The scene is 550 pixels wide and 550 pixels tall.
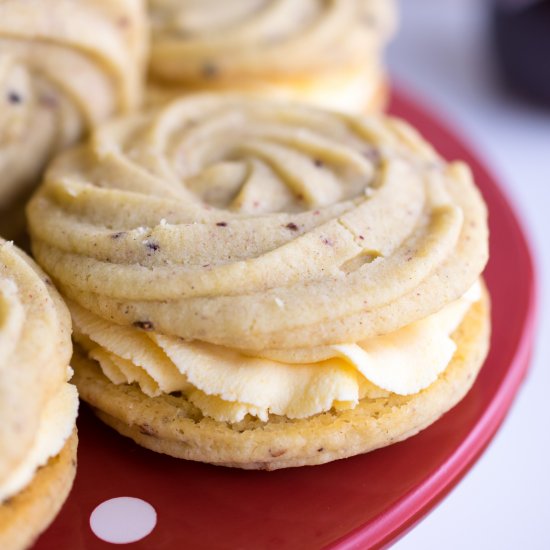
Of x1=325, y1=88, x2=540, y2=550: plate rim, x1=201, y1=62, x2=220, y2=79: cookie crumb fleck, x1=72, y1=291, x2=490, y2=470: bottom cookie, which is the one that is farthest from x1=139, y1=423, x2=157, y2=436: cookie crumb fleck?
x1=201, y1=62, x2=220, y2=79: cookie crumb fleck

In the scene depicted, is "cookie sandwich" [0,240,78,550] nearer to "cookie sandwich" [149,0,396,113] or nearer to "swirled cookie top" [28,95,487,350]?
"swirled cookie top" [28,95,487,350]

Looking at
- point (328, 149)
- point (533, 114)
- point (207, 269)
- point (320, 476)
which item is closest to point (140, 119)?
point (328, 149)

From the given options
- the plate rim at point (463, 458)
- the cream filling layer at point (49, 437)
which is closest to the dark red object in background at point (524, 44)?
the plate rim at point (463, 458)

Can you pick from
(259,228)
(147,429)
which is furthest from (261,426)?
(259,228)

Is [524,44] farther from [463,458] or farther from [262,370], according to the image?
[262,370]

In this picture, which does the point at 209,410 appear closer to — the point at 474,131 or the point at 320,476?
the point at 320,476

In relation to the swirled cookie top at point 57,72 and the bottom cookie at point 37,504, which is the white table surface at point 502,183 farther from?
the swirled cookie top at point 57,72
